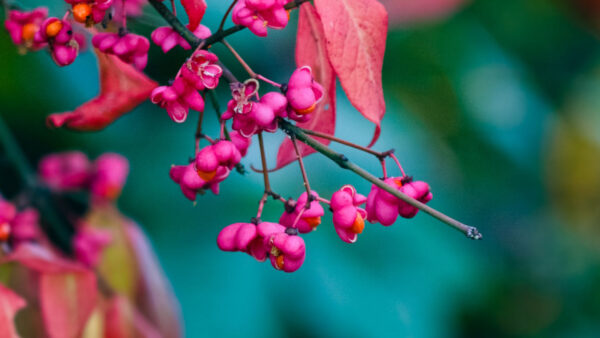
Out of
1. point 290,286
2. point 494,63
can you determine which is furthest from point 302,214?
point 494,63

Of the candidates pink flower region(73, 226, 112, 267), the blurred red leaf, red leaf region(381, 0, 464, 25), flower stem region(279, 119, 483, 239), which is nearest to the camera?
flower stem region(279, 119, 483, 239)

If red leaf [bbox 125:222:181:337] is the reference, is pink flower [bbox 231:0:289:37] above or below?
above

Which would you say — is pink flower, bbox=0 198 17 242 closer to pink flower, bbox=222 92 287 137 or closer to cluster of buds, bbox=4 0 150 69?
cluster of buds, bbox=4 0 150 69

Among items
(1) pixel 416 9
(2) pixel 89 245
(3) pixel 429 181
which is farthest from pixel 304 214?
(1) pixel 416 9

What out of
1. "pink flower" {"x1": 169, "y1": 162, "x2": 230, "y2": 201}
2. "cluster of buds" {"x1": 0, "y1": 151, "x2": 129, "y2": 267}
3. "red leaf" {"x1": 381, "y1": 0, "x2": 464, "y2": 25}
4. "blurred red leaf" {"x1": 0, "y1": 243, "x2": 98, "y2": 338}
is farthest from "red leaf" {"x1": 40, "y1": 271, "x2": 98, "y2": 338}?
"red leaf" {"x1": 381, "y1": 0, "x2": 464, "y2": 25}

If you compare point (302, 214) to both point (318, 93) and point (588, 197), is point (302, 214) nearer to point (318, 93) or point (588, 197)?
point (318, 93)
